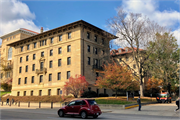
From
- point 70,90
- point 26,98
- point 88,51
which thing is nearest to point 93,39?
point 88,51

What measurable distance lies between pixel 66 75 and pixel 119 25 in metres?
16.4

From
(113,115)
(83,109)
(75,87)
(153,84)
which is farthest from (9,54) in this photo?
(83,109)

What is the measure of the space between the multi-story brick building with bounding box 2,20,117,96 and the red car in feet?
79.0

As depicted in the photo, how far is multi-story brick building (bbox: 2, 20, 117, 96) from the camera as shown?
135ft

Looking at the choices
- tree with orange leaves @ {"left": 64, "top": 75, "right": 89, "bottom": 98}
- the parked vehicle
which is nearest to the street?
tree with orange leaves @ {"left": 64, "top": 75, "right": 89, "bottom": 98}

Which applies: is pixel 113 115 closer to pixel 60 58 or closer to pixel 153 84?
pixel 60 58

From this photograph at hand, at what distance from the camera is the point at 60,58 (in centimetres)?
4347

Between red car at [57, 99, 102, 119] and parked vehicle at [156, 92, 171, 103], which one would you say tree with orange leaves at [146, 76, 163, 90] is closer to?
parked vehicle at [156, 92, 171, 103]

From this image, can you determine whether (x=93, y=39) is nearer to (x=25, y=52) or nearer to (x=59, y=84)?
(x=59, y=84)

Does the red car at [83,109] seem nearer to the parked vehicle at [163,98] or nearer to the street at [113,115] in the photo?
the street at [113,115]

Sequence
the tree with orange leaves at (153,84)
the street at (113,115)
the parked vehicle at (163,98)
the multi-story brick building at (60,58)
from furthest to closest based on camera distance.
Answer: the tree with orange leaves at (153,84), the multi-story brick building at (60,58), the parked vehicle at (163,98), the street at (113,115)

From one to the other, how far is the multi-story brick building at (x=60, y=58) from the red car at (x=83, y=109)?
2408 cm

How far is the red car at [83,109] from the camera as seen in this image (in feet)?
45.8

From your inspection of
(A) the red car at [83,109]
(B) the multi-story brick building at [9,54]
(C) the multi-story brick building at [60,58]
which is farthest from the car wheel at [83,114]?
(B) the multi-story brick building at [9,54]
